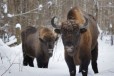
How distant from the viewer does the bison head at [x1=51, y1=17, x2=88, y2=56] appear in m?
7.11

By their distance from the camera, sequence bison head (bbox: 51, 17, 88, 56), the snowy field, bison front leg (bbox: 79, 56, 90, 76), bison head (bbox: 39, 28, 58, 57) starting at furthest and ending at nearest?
bison head (bbox: 39, 28, 58, 57), the snowy field, bison front leg (bbox: 79, 56, 90, 76), bison head (bbox: 51, 17, 88, 56)

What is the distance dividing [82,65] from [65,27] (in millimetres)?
1114

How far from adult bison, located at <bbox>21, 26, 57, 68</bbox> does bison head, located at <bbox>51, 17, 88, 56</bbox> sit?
3.90 metres

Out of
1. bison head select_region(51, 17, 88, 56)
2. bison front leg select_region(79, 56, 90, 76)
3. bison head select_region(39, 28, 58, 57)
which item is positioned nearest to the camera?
bison head select_region(51, 17, 88, 56)

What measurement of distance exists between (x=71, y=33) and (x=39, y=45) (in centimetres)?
526

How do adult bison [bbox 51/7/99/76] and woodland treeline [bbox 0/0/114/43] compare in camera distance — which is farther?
woodland treeline [bbox 0/0/114/43]

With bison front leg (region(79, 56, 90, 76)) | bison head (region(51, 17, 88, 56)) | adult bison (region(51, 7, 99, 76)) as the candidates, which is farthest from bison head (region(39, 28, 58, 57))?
bison head (region(51, 17, 88, 56))

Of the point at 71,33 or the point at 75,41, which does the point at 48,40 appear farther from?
the point at 71,33

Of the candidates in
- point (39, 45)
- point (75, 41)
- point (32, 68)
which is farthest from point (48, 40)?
point (75, 41)

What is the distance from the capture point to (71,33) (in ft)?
23.9

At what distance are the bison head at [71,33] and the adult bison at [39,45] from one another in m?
3.90

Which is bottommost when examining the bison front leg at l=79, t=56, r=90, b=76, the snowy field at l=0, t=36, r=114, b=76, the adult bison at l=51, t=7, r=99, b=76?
the snowy field at l=0, t=36, r=114, b=76

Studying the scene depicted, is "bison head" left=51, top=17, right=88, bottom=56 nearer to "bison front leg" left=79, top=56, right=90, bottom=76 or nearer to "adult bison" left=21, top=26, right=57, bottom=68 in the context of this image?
"bison front leg" left=79, top=56, right=90, bottom=76

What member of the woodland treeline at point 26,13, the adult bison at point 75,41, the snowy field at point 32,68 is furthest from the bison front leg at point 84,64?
the woodland treeline at point 26,13
